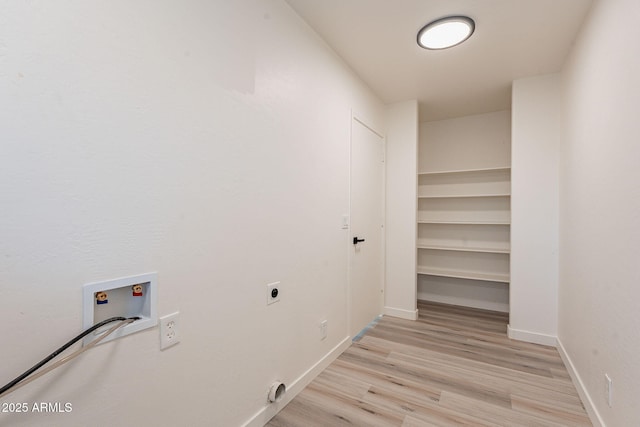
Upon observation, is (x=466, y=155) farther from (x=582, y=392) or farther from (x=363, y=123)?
(x=582, y=392)

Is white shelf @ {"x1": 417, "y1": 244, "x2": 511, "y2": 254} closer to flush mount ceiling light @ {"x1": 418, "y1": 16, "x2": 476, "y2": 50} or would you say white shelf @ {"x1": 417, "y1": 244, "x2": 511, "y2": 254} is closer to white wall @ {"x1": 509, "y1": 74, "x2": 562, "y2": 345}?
white wall @ {"x1": 509, "y1": 74, "x2": 562, "y2": 345}

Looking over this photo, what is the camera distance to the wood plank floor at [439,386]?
1761 millimetres

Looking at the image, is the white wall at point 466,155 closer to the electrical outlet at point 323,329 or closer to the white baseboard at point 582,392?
the white baseboard at point 582,392

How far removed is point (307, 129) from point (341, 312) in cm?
157

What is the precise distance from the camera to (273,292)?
5.67ft

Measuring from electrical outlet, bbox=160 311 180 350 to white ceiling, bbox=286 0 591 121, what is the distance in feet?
6.28

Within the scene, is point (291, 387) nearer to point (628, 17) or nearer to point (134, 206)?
point (134, 206)

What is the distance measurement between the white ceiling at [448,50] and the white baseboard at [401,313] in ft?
8.02

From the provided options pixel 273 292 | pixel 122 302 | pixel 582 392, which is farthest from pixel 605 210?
pixel 122 302

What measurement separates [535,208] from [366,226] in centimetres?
160

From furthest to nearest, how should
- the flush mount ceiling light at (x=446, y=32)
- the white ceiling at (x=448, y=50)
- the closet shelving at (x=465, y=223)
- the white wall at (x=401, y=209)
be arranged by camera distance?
the closet shelving at (x=465, y=223) → the white wall at (x=401, y=209) → the flush mount ceiling light at (x=446, y=32) → the white ceiling at (x=448, y=50)

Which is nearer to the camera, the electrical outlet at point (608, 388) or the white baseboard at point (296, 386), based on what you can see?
the electrical outlet at point (608, 388)

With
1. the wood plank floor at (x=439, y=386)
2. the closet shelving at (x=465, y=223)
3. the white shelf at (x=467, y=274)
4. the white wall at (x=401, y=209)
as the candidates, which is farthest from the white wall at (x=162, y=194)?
the closet shelving at (x=465, y=223)

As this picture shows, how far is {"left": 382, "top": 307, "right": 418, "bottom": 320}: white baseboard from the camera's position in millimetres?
3363
